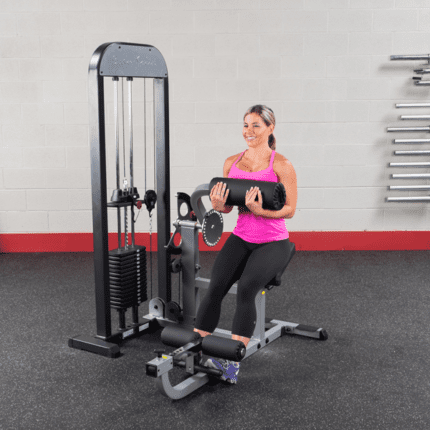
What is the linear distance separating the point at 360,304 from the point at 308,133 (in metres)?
1.70

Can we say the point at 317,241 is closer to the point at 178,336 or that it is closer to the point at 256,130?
the point at 256,130

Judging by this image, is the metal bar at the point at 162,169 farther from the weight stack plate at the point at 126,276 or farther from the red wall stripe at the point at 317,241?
the red wall stripe at the point at 317,241

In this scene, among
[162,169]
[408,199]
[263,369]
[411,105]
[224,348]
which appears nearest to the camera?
[224,348]

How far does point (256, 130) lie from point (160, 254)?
2.93 ft

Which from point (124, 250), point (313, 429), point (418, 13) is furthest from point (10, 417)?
point (418, 13)

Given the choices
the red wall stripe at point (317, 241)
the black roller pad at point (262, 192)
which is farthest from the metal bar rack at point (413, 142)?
the black roller pad at point (262, 192)

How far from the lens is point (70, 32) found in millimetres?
4363

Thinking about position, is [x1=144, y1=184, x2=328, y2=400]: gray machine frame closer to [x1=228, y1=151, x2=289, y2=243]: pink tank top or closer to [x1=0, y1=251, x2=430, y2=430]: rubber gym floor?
[x1=0, y1=251, x2=430, y2=430]: rubber gym floor

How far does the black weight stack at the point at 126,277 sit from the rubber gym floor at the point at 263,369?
227mm

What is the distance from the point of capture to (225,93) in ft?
14.6

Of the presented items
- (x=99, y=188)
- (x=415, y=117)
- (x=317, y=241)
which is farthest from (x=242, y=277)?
(x=415, y=117)

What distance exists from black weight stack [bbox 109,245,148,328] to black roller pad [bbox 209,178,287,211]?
656 millimetres

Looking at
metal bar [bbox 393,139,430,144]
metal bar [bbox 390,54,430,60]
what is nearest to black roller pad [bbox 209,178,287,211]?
metal bar [bbox 393,139,430,144]

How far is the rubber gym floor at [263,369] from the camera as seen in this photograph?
205 cm
